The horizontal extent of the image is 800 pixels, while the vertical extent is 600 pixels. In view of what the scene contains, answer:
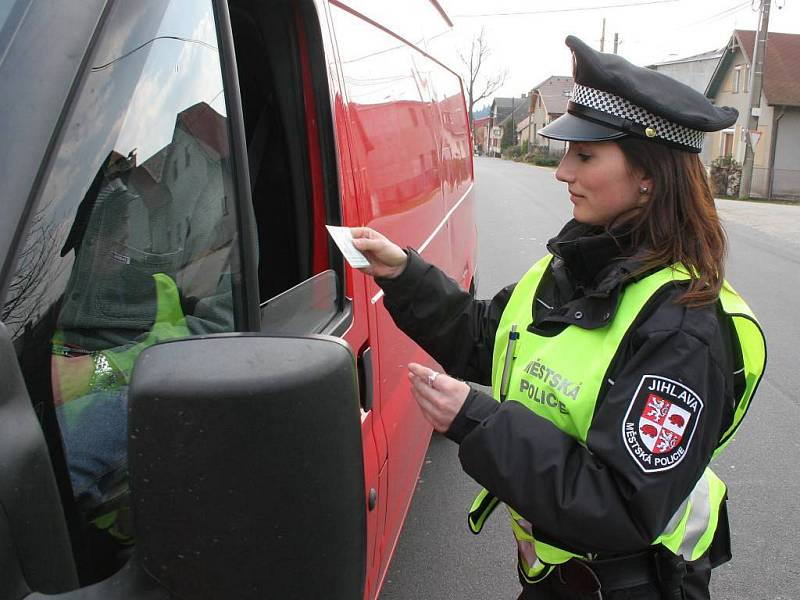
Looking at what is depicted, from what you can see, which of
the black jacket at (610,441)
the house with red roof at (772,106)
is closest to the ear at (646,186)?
the black jacket at (610,441)

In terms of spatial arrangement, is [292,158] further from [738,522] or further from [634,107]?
[738,522]

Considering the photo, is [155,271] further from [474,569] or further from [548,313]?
[474,569]

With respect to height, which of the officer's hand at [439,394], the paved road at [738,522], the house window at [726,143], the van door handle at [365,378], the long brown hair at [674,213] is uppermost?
the long brown hair at [674,213]

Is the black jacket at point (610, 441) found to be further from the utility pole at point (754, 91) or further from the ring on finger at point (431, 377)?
the utility pole at point (754, 91)

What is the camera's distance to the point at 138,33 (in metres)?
1.17

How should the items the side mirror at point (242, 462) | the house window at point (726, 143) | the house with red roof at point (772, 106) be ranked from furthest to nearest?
the house window at point (726, 143)
the house with red roof at point (772, 106)
the side mirror at point (242, 462)

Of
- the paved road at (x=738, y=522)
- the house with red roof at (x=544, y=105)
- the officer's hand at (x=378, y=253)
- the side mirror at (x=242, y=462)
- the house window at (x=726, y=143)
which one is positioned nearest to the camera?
the side mirror at (x=242, y=462)

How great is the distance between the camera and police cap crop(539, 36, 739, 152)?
1594 millimetres

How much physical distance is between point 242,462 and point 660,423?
2.89 ft

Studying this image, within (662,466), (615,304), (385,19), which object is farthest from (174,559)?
(385,19)

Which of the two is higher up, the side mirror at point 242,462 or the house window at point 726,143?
the side mirror at point 242,462

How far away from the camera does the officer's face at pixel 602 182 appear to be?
167 centimetres

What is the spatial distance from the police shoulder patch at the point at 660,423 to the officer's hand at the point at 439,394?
342mm

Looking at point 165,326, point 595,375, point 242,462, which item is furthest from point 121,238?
Result: point 595,375
